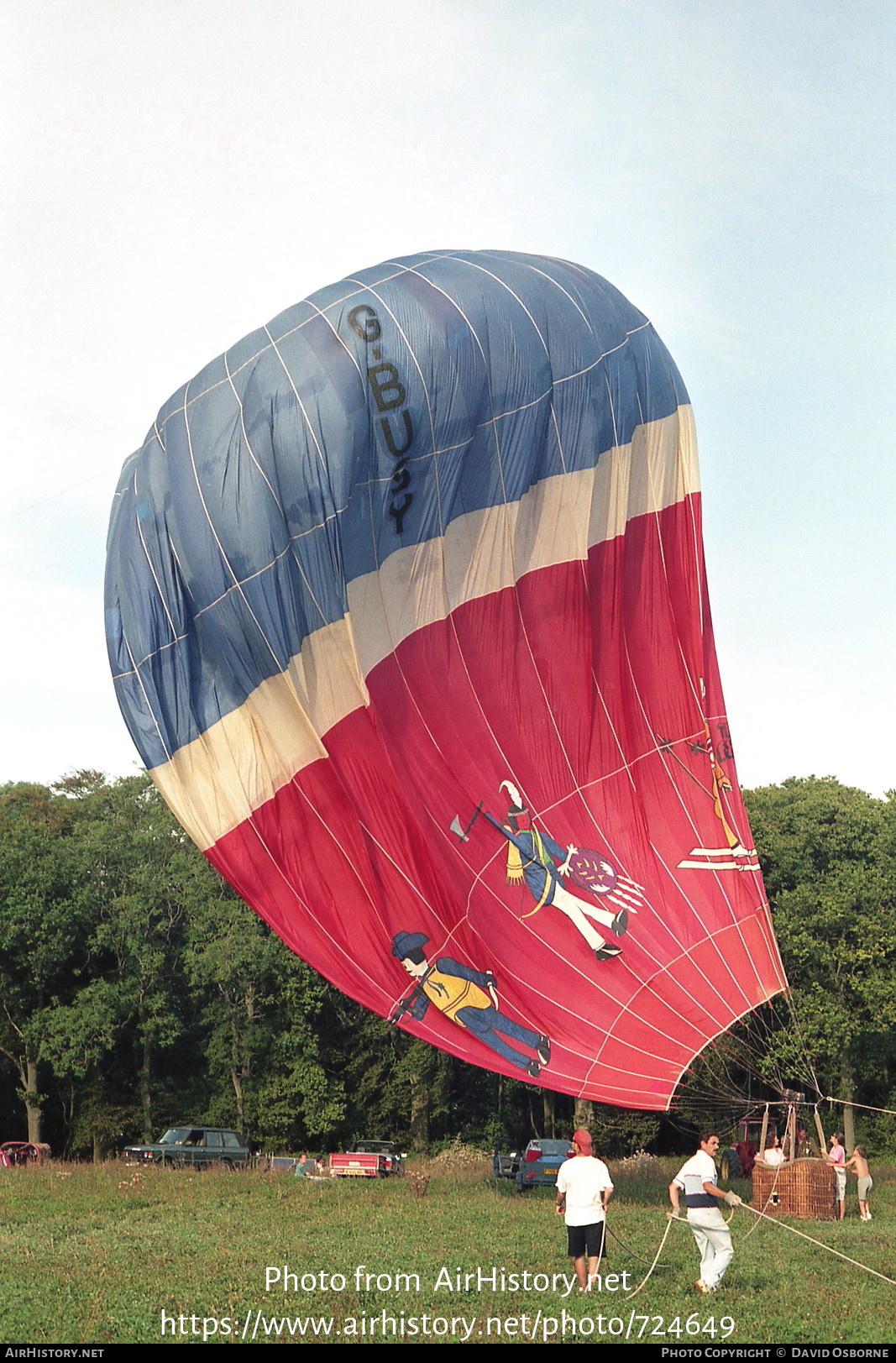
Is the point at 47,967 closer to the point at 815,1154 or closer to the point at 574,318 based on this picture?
the point at 815,1154

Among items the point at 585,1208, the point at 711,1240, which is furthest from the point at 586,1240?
the point at 711,1240

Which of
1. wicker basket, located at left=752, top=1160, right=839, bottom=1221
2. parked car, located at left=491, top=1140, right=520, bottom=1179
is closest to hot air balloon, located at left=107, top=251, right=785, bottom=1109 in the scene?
wicker basket, located at left=752, top=1160, right=839, bottom=1221

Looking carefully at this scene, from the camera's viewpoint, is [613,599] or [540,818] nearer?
[540,818]

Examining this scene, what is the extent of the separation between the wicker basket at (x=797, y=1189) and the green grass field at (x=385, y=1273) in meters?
0.47

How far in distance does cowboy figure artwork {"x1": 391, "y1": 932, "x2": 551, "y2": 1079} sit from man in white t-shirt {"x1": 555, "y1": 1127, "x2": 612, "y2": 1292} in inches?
105

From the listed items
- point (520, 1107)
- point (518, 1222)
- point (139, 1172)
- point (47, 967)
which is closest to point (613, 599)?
point (518, 1222)

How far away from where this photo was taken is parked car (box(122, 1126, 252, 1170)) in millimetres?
22078

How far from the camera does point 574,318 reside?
13680 mm

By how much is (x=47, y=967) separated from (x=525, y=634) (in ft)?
69.1

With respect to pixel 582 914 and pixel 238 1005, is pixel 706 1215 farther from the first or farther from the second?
pixel 238 1005

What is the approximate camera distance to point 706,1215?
916 cm

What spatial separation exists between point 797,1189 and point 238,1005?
19728 mm

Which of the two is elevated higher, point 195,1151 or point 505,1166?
point 505,1166

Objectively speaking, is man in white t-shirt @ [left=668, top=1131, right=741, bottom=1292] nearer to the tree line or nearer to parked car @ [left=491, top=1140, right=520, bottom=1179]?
parked car @ [left=491, top=1140, right=520, bottom=1179]
